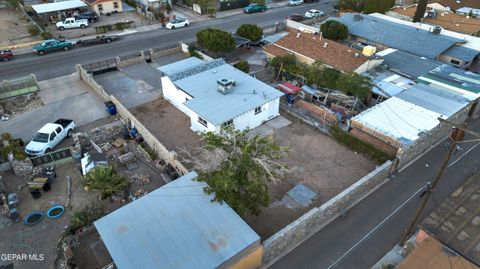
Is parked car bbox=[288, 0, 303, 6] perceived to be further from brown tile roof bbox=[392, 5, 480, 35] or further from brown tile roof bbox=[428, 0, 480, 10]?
brown tile roof bbox=[428, 0, 480, 10]

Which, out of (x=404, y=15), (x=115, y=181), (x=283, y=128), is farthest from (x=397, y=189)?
(x=404, y=15)

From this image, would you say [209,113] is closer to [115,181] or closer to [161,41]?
[115,181]

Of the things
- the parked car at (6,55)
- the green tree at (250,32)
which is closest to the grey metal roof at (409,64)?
the green tree at (250,32)

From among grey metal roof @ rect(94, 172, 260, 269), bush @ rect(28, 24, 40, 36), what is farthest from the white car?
grey metal roof @ rect(94, 172, 260, 269)

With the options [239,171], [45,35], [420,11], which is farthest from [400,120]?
[45,35]

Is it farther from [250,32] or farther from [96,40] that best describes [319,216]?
[96,40]

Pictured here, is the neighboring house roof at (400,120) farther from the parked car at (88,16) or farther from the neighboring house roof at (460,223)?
the parked car at (88,16)
